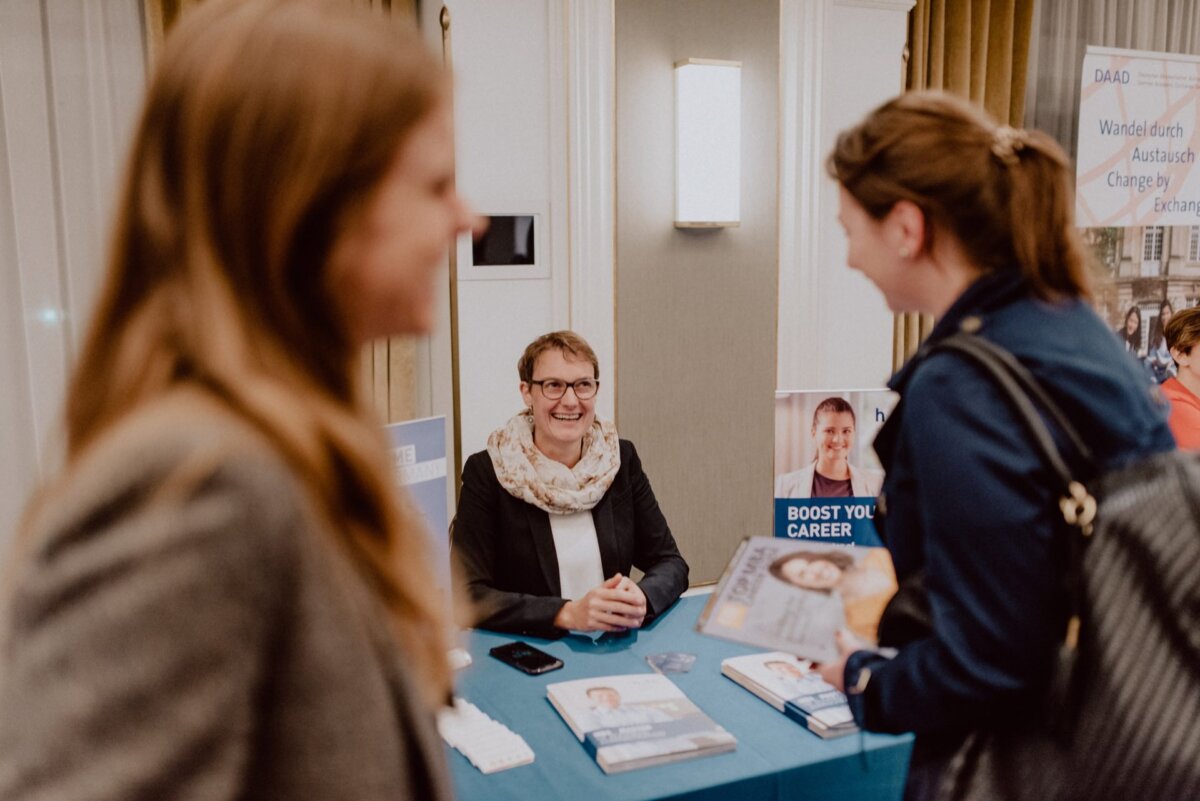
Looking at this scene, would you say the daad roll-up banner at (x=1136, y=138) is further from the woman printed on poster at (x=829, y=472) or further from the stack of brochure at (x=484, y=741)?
the stack of brochure at (x=484, y=741)

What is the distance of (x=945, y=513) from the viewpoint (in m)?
1.00

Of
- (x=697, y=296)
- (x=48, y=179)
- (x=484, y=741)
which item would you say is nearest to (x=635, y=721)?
(x=484, y=741)

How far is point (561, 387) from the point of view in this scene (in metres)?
2.38

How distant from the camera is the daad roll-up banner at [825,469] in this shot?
97.5 inches

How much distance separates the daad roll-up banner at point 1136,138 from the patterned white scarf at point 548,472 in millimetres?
2915

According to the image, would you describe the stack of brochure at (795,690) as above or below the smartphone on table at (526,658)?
above

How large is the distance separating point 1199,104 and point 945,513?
14.9 feet

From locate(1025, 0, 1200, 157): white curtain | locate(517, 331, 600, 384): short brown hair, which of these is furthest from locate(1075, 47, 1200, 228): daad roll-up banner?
locate(517, 331, 600, 384): short brown hair

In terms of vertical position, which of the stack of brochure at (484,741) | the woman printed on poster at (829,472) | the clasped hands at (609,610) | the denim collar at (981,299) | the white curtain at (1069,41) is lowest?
the stack of brochure at (484,741)

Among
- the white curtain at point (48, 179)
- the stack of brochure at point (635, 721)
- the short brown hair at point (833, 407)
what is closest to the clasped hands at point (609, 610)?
the stack of brochure at point (635, 721)

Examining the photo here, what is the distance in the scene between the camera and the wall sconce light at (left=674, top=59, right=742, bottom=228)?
3330 millimetres

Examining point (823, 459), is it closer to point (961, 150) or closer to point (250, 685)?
point (961, 150)

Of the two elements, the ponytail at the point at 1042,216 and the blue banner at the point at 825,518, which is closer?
the ponytail at the point at 1042,216

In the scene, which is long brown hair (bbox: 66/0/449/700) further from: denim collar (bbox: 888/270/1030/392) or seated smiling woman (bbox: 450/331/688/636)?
seated smiling woman (bbox: 450/331/688/636)
